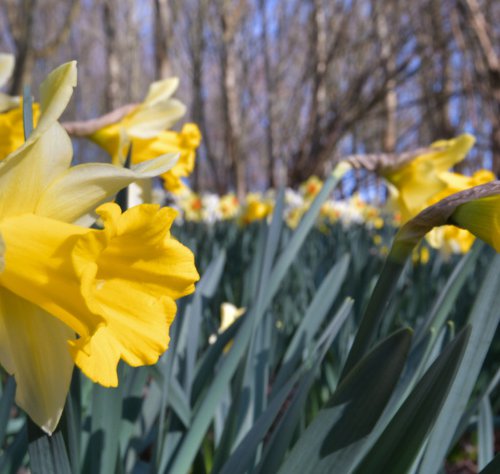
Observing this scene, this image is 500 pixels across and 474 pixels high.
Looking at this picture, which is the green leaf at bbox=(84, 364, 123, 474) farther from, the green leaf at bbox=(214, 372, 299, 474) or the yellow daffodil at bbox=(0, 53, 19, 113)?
the yellow daffodil at bbox=(0, 53, 19, 113)

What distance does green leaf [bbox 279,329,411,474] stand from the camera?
53 centimetres

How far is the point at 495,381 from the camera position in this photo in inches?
37.3

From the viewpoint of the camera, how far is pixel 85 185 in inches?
23.9

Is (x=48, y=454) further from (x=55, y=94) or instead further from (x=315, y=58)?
(x=315, y=58)

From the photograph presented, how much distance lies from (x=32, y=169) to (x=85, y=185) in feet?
0.16

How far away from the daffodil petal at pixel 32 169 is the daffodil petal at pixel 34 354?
0.27 feet

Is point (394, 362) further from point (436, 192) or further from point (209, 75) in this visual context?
point (209, 75)

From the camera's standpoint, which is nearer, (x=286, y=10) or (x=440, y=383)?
(x=440, y=383)

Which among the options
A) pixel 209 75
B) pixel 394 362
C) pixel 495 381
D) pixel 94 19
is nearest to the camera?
pixel 394 362

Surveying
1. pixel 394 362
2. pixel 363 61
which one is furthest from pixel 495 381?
pixel 363 61

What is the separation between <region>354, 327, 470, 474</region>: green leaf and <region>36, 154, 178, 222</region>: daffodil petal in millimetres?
297

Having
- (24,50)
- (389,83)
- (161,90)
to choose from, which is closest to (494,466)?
(161,90)

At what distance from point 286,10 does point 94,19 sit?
5.39 metres

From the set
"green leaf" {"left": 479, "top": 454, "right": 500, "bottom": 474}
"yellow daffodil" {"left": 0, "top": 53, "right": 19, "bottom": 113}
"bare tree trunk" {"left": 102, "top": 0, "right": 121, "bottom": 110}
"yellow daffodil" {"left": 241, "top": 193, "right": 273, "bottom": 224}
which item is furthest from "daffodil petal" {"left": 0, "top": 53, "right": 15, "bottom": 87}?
"bare tree trunk" {"left": 102, "top": 0, "right": 121, "bottom": 110}
